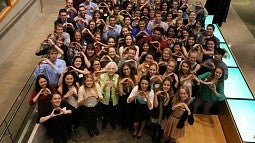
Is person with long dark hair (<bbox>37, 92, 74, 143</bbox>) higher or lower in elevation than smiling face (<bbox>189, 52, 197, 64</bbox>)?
lower

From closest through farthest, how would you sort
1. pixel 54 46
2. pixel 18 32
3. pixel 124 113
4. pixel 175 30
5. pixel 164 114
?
pixel 164 114
pixel 124 113
pixel 54 46
pixel 175 30
pixel 18 32

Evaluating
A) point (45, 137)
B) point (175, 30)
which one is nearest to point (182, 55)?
point (175, 30)

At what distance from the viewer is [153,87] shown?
5172 millimetres

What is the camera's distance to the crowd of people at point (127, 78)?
16.2 ft

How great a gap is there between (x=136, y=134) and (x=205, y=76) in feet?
5.37

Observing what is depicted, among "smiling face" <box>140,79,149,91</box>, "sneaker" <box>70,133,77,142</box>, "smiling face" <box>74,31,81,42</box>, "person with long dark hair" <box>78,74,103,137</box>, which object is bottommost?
"sneaker" <box>70,133,77,142</box>

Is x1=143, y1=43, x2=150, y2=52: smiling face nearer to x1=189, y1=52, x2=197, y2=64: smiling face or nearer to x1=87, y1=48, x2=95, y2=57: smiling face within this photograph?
x1=189, y1=52, x2=197, y2=64: smiling face

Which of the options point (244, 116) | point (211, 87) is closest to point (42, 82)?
point (211, 87)

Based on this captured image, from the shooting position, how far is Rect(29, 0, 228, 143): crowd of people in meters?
4.93

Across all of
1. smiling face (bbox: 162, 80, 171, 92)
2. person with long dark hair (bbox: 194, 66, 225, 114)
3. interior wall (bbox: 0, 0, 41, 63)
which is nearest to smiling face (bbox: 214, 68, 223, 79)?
person with long dark hair (bbox: 194, 66, 225, 114)

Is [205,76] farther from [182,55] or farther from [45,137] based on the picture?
[45,137]

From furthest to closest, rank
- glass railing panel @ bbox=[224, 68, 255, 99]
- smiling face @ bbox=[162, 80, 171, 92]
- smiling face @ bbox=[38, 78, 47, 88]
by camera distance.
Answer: glass railing panel @ bbox=[224, 68, 255, 99] → smiling face @ bbox=[162, 80, 171, 92] → smiling face @ bbox=[38, 78, 47, 88]

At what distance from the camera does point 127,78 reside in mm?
5121

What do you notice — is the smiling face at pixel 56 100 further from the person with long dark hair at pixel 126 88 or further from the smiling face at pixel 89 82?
the person with long dark hair at pixel 126 88
